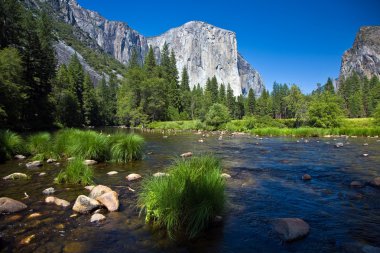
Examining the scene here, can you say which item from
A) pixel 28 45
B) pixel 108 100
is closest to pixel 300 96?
pixel 108 100

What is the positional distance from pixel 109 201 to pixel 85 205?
0.67m

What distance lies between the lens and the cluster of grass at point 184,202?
6.50 m

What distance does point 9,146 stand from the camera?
16.7 m

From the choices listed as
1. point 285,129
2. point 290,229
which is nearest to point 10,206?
point 290,229

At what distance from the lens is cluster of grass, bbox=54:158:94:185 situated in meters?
10.8

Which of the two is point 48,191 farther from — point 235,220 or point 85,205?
point 235,220

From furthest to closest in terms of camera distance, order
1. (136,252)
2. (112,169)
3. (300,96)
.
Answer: (300,96)
(112,169)
(136,252)

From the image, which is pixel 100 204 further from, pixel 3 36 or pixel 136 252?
pixel 3 36

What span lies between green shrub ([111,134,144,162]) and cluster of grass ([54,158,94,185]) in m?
4.76

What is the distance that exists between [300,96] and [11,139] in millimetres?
89862

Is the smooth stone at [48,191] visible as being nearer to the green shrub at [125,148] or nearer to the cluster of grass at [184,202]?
the cluster of grass at [184,202]

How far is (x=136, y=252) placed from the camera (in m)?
5.74

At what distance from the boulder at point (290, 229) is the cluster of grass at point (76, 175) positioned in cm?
728

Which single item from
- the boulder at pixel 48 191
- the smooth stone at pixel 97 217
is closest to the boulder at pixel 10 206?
the boulder at pixel 48 191
